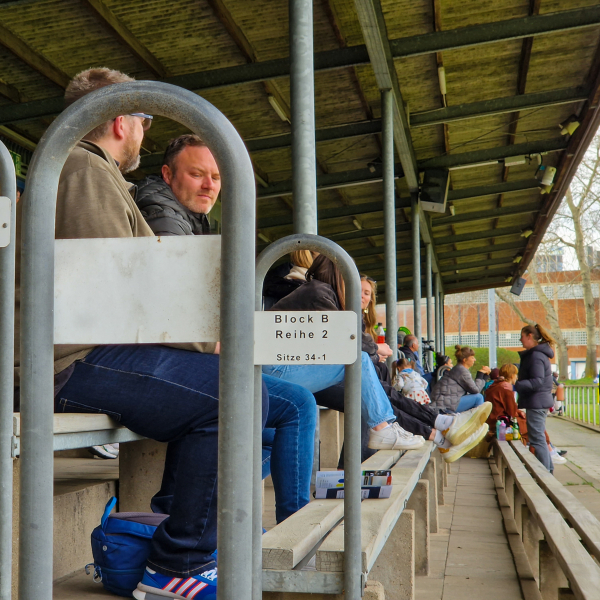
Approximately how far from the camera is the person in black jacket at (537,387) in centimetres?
841

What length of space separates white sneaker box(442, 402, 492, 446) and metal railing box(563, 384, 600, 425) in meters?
15.6

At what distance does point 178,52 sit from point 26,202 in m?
6.41

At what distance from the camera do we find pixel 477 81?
32.2 ft

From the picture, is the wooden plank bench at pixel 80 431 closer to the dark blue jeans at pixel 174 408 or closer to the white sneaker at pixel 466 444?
the dark blue jeans at pixel 174 408

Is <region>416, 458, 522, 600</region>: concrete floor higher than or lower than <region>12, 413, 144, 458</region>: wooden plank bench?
lower

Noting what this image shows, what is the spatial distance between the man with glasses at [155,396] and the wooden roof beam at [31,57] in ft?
17.9

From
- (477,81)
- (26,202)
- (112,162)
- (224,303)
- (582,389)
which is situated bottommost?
(582,389)

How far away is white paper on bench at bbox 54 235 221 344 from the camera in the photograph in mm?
1210

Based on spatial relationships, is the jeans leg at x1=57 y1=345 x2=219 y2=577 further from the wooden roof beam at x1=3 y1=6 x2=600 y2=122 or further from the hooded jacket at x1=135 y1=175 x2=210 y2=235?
the wooden roof beam at x1=3 y1=6 x2=600 y2=122

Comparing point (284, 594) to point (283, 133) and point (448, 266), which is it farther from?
point (448, 266)

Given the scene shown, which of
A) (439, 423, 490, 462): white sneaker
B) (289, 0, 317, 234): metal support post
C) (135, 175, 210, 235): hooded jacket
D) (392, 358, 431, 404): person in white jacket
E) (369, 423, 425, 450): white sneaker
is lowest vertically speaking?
(439, 423, 490, 462): white sneaker

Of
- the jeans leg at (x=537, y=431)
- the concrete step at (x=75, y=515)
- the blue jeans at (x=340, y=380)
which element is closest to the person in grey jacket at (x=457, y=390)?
the jeans leg at (x=537, y=431)

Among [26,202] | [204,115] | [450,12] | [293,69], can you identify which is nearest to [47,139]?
[26,202]

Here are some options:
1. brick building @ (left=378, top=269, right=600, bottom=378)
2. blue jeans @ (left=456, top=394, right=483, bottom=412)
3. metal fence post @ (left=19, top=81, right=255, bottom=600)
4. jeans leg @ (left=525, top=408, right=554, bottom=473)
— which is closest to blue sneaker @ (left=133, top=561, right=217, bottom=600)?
metal fence post @ (left=19, top=81, right=255, bottom=600)
